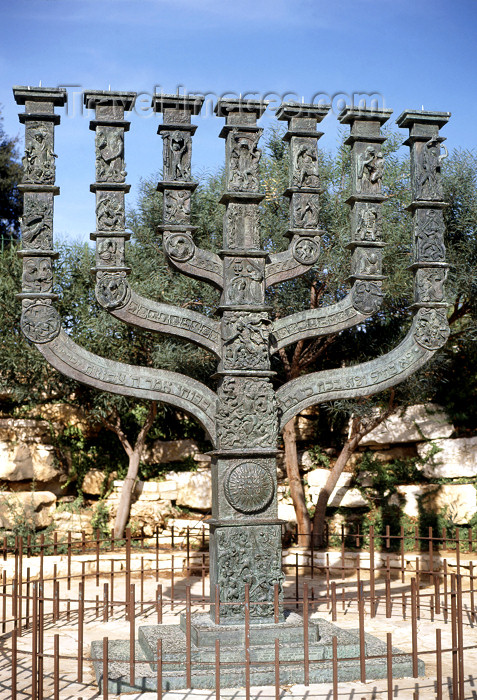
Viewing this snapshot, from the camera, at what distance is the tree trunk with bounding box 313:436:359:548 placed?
39.7 ft

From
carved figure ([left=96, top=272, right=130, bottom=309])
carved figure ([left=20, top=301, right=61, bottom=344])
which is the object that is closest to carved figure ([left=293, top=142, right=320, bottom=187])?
carved figure ([left=96, top=272, right=130, bottom=309])

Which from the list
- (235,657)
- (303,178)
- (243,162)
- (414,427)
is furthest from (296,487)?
(243,162)

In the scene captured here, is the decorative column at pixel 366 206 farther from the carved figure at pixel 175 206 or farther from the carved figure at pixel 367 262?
the carved figure at pixel 175 206

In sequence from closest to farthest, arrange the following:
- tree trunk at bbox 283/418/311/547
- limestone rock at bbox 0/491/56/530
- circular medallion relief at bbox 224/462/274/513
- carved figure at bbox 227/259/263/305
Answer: circular medallion relief at bbox 224/462/274/513, carved figure at bbox 227/259/263/305, tree trunk at bbox 283/418/311/547, limestone rock at bbox 0/491/56/530

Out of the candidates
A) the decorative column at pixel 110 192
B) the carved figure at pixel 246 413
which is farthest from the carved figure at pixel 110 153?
the carved figure at pixel 246 413

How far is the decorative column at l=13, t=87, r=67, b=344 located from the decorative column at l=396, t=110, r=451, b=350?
11.2ft

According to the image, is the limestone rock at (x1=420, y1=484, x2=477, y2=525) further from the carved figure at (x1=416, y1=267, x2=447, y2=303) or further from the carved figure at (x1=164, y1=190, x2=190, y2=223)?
the carved figure at (x1=164, y1=190, x2=190, y2=223)

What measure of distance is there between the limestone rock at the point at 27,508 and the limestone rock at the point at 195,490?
7.23ft

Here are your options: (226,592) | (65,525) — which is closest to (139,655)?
(226,592)

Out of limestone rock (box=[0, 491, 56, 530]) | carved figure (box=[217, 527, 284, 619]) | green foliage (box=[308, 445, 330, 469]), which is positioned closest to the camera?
carved figure (box=[217, 527, 284, 619])

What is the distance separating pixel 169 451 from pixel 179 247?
752cm

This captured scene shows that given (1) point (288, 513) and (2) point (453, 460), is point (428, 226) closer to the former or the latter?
(2) point (453, 460)

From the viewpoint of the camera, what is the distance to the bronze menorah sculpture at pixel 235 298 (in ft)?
22.0

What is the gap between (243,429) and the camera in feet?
22.2
